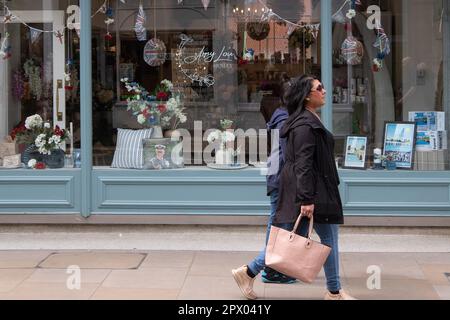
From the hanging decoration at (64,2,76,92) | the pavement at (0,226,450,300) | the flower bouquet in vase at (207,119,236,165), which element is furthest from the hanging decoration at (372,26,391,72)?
the hanging decoration at (64,2,76,92)

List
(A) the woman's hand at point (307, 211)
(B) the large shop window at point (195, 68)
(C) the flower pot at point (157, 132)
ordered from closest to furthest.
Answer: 1. (A) the woman's hand at point (307, 211)
2. (B) the large shop window at point (195, 68)
3. (C) the flower pot at point (157, 132)

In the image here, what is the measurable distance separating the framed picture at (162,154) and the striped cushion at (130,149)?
71mm

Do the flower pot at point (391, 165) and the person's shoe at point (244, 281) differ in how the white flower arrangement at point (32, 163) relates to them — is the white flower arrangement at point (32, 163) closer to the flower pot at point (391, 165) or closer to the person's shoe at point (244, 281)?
the person's shoe at point (244, 281)

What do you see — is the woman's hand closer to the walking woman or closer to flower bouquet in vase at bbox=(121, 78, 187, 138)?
the walking woman

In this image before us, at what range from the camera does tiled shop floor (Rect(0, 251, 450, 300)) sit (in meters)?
5.77

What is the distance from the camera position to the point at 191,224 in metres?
7.69

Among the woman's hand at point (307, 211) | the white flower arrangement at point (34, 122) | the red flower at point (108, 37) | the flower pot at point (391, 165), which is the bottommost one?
the woman's hand at point (307, 211)

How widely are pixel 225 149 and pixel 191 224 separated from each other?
1004mm

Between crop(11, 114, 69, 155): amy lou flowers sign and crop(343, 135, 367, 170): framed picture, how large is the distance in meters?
3.31

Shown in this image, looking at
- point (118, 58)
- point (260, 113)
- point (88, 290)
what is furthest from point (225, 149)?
point (88, 290)

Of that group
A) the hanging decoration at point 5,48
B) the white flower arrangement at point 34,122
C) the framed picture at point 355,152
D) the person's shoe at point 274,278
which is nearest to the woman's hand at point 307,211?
the person's shoe at point 274,278

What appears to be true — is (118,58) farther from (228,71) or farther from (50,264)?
(50,264)

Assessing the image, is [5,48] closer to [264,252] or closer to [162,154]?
[162,154]

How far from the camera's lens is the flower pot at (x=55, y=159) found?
802 centimetres
